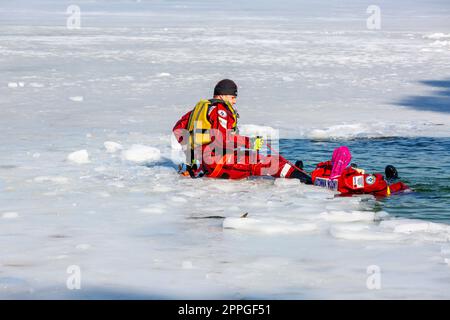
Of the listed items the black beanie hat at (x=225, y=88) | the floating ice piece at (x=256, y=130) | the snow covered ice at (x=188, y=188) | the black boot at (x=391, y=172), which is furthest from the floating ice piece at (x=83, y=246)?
the floating ice piece at (x=256, y=130)

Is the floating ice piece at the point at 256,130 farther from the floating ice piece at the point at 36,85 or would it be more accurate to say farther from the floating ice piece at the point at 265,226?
the floating ice piece at the point at 36,85

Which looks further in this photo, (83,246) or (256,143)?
(256,143)

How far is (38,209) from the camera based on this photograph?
7.83 metres

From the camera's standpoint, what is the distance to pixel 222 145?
9.20 metres

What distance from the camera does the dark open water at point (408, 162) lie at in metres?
8.20

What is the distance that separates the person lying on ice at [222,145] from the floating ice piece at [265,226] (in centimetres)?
197

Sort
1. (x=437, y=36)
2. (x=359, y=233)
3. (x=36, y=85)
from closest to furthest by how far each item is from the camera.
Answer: (x=359, y=233)
(x=36, y=85)
(x=437, y=36)

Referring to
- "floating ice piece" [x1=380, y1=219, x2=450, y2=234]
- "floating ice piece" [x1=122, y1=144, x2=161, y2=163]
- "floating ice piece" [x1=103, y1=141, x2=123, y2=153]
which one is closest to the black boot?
"floating ice piece" [x1=380, y1=219, x2=450, y2=234]

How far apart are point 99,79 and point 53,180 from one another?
11458 mm

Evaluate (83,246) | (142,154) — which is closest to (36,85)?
(142,154)

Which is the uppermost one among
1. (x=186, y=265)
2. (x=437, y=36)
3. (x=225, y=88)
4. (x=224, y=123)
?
(x=437, y=36)

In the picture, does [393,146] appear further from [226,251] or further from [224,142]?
[226,251]

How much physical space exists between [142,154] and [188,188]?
201 centimetres

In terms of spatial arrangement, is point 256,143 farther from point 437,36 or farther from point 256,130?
point 437,36
